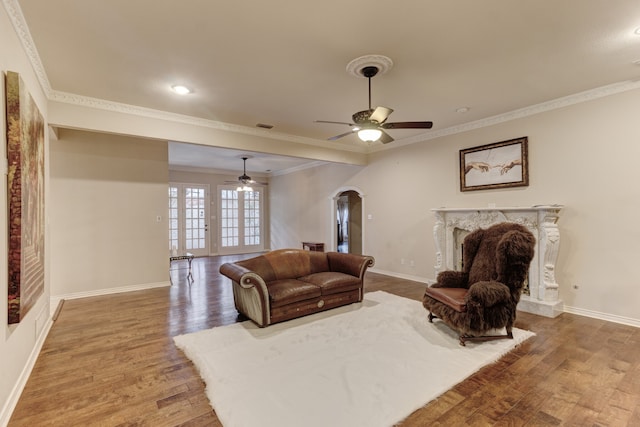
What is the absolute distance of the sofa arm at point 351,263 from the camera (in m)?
4.39

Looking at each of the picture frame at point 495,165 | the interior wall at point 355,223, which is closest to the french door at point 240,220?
the interior wall at point 355,223

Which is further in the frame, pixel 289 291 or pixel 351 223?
pixel 351 223

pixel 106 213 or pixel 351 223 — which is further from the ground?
pixel 106 213

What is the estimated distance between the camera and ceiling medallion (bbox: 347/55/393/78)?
301cm

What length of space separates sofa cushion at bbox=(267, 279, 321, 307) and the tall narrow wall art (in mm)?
2084

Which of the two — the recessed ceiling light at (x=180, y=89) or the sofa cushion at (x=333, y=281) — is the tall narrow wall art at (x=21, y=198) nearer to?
the recessed ceiling light at (x=180, y=89)

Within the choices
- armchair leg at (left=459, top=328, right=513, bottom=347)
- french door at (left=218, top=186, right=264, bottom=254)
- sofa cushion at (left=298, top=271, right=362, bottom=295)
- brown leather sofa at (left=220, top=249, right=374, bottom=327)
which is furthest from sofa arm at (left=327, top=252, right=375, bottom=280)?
french door at (left=218, top=186, right=264, bottom=254)

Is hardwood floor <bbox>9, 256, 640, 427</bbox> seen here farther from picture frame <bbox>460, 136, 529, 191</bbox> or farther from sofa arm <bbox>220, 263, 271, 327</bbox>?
picture frame <bbox>460, 136, 529, 191</bbox>

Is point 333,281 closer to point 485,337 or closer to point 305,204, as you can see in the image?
point 485,337

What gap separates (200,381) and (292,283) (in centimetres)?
163

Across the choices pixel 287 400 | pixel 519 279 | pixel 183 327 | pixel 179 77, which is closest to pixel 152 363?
pixel 183 327

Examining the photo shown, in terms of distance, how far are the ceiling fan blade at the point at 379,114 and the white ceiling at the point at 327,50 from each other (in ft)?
1.68

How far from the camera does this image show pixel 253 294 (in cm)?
354

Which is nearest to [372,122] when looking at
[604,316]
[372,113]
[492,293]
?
[372,113]
